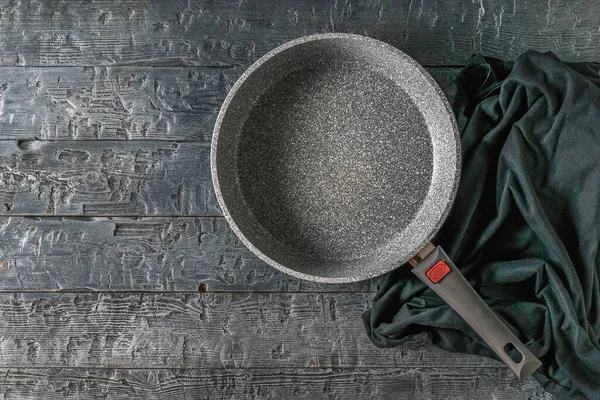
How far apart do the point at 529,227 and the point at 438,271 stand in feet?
0.58

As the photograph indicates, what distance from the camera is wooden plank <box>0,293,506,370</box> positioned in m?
0.87

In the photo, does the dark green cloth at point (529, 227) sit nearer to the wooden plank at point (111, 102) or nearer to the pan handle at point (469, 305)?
the pan handle at point (469, 305)

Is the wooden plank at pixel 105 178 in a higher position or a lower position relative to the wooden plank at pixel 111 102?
lower

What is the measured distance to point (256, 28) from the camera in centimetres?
88

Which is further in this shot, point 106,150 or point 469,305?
point 106,150

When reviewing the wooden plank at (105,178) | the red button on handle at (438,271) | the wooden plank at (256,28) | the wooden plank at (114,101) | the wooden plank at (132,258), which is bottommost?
the wooden plank at (132,258)

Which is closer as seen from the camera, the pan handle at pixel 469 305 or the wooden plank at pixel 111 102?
the pan handle at pixel 469 305

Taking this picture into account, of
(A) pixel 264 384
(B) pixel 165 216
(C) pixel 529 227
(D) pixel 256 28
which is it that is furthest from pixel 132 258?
(C) pixel 529 227

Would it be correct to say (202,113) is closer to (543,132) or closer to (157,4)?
(157,4)

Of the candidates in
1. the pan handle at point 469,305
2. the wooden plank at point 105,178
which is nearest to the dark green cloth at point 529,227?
the pan handle at point 469,305

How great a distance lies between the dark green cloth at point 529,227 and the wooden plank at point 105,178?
1.16ft

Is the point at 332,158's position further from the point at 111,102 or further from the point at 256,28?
the point at 111,102

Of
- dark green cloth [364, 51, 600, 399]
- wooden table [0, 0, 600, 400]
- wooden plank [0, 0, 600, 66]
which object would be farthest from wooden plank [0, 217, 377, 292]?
wooden plank [0, 0, 600, 66]

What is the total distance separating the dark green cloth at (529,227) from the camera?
758 mm
